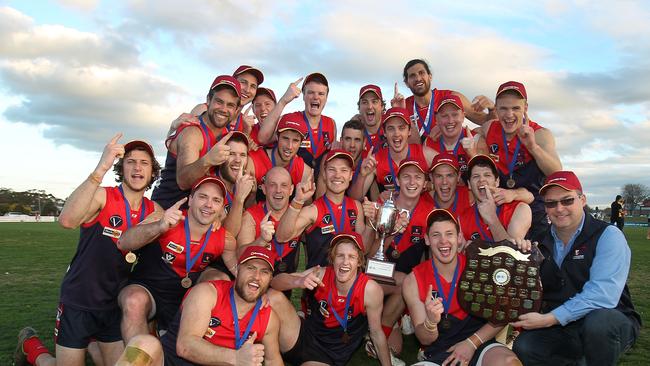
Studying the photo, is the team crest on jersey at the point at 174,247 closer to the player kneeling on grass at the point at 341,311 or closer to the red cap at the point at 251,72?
the player kneeling on grass at the point at 341,311

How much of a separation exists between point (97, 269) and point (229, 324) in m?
1.77

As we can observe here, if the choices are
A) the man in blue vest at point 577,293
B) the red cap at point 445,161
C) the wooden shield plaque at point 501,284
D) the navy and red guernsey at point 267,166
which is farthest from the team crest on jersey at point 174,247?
A: the man in blue vest at point 577,293

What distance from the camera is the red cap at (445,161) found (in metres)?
6.61

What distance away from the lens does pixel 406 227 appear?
669 cm

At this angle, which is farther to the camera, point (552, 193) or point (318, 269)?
point (318, 269)

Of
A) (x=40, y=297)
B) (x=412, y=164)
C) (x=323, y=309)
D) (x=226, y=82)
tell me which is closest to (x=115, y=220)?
(x=226, y=82)

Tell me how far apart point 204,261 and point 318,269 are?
132 cm

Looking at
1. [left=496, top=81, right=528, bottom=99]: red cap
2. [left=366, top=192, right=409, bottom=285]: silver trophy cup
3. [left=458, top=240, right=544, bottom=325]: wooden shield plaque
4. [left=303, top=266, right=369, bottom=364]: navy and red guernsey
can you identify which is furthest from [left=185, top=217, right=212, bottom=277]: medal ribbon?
[left=496, top=81, right=528, bottom=99]: red cap

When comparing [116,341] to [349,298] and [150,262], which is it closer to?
[150,262]

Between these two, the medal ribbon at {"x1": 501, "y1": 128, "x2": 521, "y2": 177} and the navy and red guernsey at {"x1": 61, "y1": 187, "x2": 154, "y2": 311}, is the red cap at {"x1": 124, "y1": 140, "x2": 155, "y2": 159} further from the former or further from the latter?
the medal ribbon at {"x1": 501, "y1": 128, "x2": 521, "y2": 177}

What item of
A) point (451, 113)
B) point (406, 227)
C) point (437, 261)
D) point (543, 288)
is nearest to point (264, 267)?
point (437, 261)

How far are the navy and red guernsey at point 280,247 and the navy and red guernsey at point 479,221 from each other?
2.18 meters

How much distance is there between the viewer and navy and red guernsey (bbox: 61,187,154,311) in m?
5.54

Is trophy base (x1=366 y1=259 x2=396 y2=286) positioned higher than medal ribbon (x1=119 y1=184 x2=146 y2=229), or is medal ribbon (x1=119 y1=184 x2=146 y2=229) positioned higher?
medal ribbon (x1=119 y1=184 x2=146 y2=229)
